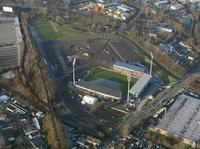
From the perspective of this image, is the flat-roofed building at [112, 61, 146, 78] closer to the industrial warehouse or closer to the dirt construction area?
the dirt construction area

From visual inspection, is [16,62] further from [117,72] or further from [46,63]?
[117,72]

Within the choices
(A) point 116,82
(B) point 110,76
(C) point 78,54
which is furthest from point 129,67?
(C) point 78,54

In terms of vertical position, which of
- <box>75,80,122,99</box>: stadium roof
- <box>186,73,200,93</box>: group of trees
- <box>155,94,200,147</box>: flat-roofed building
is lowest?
<box>155,94,200,147</box>: flat-roofed building

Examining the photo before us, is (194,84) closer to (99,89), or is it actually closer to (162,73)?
(162,73)

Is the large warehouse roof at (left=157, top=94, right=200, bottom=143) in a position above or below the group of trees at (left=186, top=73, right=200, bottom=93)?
below

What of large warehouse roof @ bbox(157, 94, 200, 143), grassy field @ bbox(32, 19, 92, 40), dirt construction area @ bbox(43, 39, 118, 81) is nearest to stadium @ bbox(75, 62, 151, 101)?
dirt construction area @ bbox(43, 39, 118, 81)

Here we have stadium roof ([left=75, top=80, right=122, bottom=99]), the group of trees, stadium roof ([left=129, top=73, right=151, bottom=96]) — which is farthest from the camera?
the group of trees

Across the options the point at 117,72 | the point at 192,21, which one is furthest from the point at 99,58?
the point at 192,21
